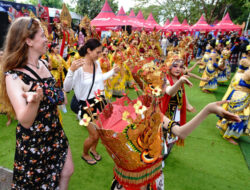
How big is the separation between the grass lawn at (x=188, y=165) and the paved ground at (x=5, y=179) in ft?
1.78

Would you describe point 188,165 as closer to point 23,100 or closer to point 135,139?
point 135,139

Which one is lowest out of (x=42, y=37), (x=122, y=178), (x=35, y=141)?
(x=122, y=178)

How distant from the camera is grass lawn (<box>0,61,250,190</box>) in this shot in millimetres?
2594

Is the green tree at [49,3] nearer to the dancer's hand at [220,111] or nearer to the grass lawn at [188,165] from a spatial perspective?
the grass lawn at [188,165]

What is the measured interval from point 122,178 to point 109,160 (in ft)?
6.02

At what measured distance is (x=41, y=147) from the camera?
1.49 m

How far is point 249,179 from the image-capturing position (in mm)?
2781

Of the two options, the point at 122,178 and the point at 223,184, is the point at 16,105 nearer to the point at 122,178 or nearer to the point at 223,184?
the point at 122,178

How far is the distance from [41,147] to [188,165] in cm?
246

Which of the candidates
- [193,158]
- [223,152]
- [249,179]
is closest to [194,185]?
[193,158]

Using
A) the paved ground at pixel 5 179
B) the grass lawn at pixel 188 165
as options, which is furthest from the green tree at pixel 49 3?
the paved ground at pixel 5 179

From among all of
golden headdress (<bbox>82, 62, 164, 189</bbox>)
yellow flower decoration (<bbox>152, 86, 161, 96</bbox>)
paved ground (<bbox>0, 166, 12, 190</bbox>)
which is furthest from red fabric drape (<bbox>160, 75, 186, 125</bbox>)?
paved ground (<bbox>0, 166, 12, 190</bbox>)

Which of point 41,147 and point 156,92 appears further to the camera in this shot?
point 41,147

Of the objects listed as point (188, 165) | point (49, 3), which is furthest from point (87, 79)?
point (49, 3)
